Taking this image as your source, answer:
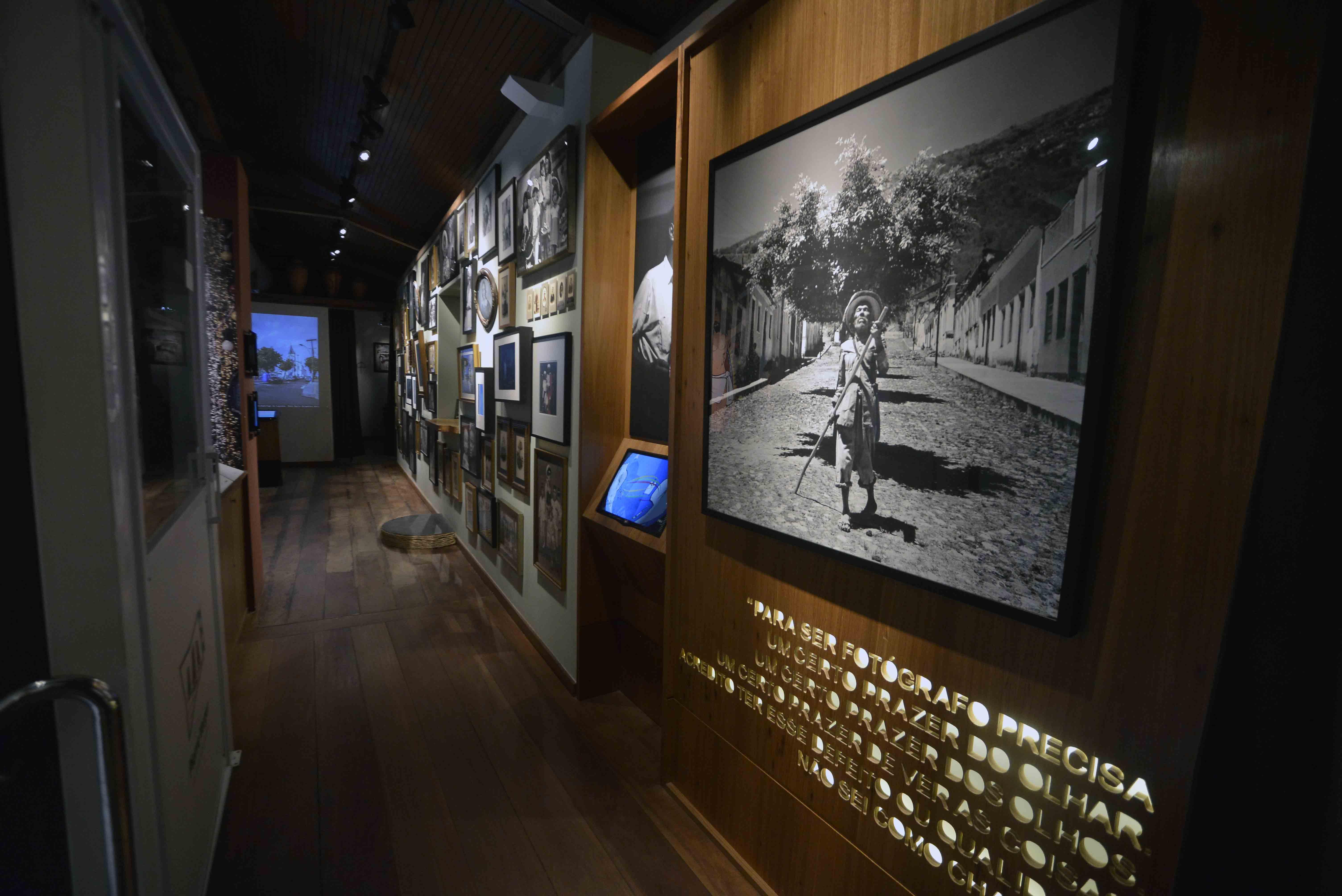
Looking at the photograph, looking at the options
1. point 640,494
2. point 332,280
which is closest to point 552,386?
point 640,494

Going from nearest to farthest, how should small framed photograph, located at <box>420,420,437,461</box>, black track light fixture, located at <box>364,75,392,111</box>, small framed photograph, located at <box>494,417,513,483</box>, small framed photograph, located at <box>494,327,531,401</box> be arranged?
small framed photograph, located at <box>494,327,531,401</box>
black track light fixture, located at <box>364,75,392,111</box>
small framed photograph, located at <box>494,417,513,483</box>
small framed photograph, located at <box>420,420,437,461</box>

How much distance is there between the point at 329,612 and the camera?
147 inches

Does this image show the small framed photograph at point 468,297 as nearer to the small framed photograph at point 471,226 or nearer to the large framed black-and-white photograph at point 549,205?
the small framed photograph at point 471,226

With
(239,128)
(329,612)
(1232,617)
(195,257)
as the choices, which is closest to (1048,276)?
(1232,617)

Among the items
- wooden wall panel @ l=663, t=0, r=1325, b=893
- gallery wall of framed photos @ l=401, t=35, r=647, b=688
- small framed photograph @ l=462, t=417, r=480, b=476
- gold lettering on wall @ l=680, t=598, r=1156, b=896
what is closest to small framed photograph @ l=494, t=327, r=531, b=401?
gallery wall of framed photos @ l=401, t=35, r=647, b=688

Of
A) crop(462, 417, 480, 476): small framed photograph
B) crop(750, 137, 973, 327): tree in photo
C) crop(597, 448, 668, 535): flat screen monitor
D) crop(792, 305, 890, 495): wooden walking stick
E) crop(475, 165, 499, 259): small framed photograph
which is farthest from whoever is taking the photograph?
crop(462, 417, 480, 476): small framed photograph

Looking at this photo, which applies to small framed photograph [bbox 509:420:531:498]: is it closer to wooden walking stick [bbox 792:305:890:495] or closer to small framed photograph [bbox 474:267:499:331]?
small framed photograph [bbox 474:267:499:331]

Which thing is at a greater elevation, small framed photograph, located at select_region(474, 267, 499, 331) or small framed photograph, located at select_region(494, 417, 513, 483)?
small framed photograph, located at select_region(474, 267, 499, 331)

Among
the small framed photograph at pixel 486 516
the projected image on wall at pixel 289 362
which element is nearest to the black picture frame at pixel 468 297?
the small framed photograph at pixel 486 516

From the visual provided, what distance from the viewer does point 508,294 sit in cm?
354

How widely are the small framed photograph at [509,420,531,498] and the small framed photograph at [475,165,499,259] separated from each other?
122 cm

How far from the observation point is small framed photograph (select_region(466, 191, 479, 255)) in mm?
4312

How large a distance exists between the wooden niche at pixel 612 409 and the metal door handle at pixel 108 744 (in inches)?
61.2

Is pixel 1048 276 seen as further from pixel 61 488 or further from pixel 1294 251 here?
pixel 61 488
